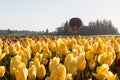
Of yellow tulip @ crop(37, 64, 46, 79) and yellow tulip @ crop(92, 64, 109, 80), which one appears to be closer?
yellow tulip @ crop(92, 64, 109, 80)

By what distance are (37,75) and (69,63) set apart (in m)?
0.33

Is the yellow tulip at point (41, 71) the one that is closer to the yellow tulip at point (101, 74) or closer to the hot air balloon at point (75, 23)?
→ the yellow tulip at point (101, 74)

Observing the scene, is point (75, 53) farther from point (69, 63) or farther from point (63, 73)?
point (63, 73)

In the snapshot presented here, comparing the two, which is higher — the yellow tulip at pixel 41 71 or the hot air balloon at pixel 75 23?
the hot air balloon at pixel 75 23

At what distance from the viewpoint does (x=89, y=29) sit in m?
108

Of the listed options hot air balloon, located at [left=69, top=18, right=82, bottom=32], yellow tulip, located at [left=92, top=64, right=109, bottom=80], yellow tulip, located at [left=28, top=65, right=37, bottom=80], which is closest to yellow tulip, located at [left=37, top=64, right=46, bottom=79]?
yellow tulip, located at [left=28, top=65, right=37, bottom=80]

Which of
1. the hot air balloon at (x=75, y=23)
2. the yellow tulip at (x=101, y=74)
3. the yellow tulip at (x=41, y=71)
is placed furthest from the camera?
the hot air balloon at (x=75, y=23)

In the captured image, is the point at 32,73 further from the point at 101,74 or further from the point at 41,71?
the point at 101,74

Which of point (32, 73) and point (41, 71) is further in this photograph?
point (41, 71)

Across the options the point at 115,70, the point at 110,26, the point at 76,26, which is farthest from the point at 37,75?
the point at 110,26

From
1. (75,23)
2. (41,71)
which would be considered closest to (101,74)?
(41,71)

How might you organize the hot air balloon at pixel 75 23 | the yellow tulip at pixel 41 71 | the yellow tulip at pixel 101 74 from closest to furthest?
the yellow tulip at pixel 101 74
the yellow tulip at pixel 41 71
the hot air balloon at pixel 75 23

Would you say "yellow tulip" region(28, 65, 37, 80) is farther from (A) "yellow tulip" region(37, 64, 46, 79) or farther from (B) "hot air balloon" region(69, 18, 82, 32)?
(B) "hot air balloon" region(69, 18, 82, 32)

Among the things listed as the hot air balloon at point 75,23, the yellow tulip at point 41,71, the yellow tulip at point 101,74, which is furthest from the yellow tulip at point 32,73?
the hot air balloon at point 75,23
